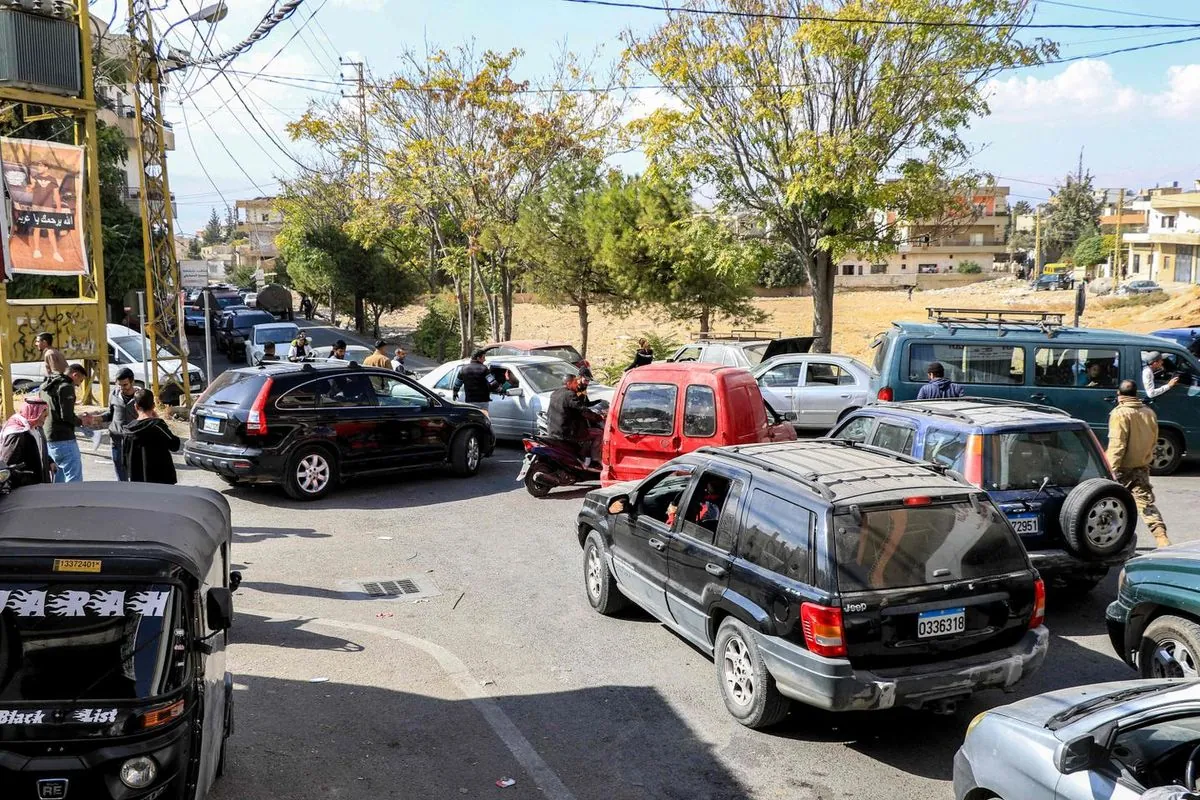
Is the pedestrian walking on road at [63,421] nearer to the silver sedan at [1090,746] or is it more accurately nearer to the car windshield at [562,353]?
the silver sedan at [1090,746]

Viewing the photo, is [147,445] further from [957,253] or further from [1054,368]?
[957,253]

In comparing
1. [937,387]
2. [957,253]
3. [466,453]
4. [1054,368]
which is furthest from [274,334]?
[957,253]

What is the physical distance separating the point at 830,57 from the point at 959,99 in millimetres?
2634

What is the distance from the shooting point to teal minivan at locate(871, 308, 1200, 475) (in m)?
14.3

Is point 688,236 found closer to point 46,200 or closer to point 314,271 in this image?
point 46,200

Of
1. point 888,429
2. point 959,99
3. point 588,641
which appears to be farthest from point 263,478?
point 959,99

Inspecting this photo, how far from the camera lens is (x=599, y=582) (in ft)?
28.2

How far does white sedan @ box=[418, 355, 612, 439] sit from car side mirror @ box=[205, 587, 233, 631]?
36.9ft

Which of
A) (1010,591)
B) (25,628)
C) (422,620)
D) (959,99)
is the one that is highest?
(959,99)

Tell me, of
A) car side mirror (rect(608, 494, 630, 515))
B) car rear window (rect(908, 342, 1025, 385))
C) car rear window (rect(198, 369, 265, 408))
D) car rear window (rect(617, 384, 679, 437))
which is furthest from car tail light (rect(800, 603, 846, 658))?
car rear window (rect(908, 342, 1025, 385))

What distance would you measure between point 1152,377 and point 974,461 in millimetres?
7443

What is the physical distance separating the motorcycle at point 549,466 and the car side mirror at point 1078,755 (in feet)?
31.4

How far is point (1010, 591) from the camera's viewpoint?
→ 6.07m

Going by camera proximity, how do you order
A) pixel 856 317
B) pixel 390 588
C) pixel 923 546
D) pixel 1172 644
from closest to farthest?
pixel 923 546 < pixel 1172 644 < pixel 390 588 < pixel 856 317
